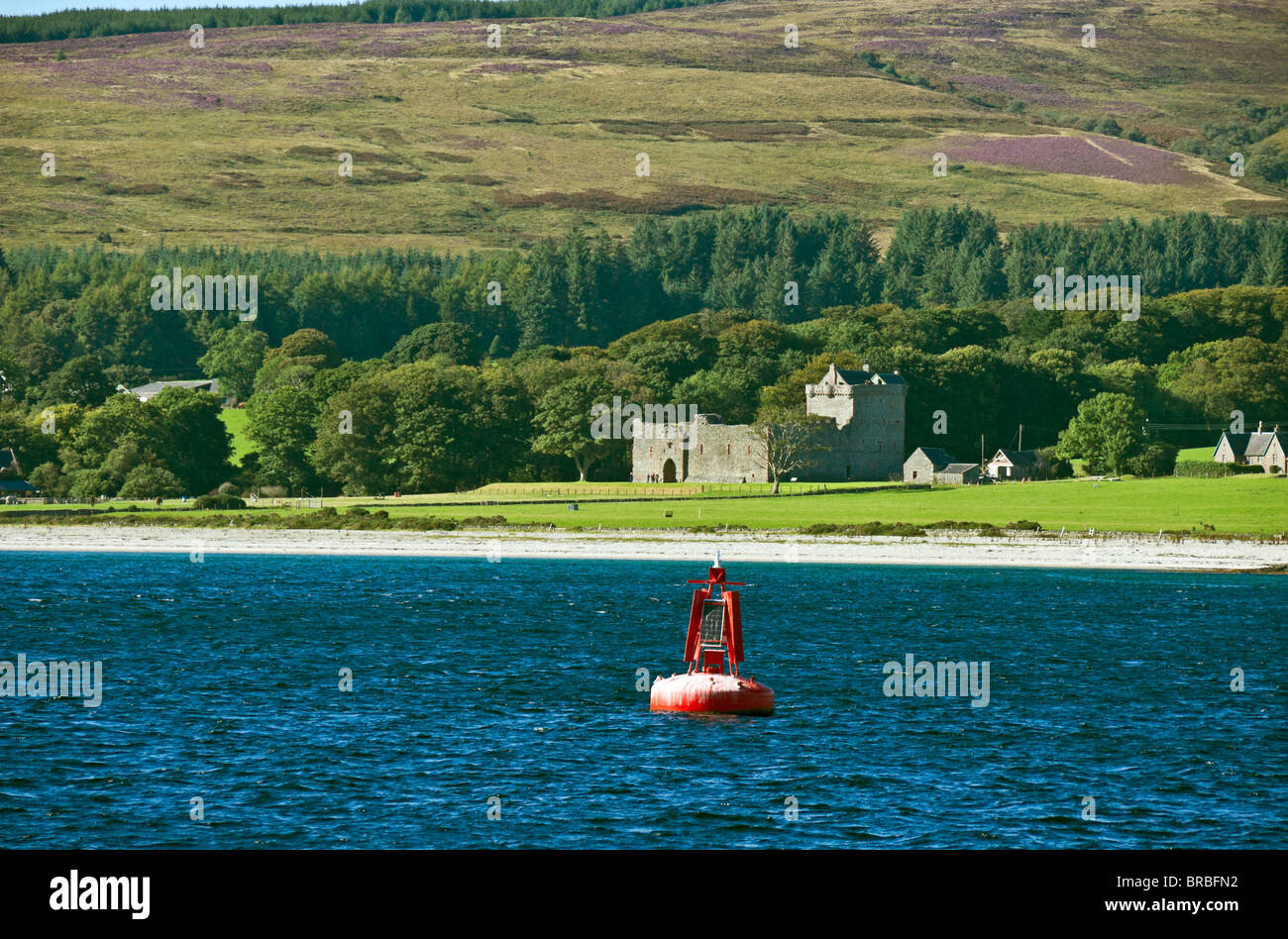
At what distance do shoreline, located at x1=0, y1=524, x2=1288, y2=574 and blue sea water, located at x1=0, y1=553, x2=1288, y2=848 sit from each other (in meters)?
16.3

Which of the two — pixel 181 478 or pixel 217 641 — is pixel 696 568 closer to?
pixel 217 641

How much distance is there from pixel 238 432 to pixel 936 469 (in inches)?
2598

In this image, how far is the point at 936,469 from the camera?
130 m

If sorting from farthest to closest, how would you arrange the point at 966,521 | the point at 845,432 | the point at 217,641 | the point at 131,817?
the point at 845,432
the point at 966,521
the point at 217,641
the point at 131,817

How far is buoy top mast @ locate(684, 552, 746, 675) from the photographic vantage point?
31109 millimetres

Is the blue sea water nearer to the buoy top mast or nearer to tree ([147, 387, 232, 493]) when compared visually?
the buoy top mast

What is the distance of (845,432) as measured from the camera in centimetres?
13338

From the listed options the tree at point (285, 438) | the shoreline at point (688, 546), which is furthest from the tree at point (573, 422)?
the shoreline at point (688, 546)

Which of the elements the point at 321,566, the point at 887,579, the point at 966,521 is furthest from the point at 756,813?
the point at 966,521

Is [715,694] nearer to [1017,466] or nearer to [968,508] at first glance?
[968,508]

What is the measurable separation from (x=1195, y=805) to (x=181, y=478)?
102 m

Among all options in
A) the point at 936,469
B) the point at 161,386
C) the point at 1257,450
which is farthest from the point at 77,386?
the point at 1257,450

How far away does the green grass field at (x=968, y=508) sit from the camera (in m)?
91.6
